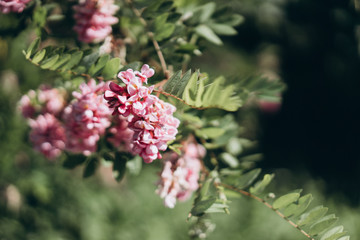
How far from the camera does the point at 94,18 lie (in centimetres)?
105

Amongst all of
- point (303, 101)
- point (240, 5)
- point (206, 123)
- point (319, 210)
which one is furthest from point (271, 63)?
point (319, 210)

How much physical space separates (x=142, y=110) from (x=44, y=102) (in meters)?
0.56

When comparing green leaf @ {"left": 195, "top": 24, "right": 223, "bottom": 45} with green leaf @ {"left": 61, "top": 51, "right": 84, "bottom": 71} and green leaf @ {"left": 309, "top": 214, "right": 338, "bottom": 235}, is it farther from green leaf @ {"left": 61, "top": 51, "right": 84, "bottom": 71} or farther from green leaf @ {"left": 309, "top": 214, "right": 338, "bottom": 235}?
green leaf @ {"left": 309, "top": 214, "right": 338, "bottom": 235}

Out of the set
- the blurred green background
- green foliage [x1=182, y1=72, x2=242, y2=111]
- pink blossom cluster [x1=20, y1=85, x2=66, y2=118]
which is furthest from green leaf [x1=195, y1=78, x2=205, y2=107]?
the blurred green background

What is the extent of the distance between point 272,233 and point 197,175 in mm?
1575

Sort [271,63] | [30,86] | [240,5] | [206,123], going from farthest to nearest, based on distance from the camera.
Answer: [271,63] < [240,5] < [30,86] < [206,123]

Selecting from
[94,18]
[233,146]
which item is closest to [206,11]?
[94,18]

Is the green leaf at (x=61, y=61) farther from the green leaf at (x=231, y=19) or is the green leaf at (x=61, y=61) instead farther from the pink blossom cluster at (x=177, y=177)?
the green leaf at (x=231, y=19)

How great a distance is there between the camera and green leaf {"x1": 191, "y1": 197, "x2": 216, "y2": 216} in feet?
2.93

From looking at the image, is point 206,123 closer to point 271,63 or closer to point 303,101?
point 303,101

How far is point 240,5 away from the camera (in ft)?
7.58

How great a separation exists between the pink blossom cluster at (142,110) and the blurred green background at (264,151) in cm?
112

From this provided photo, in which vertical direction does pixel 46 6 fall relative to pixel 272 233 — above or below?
above

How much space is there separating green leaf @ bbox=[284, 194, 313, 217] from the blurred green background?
112 centimetres
